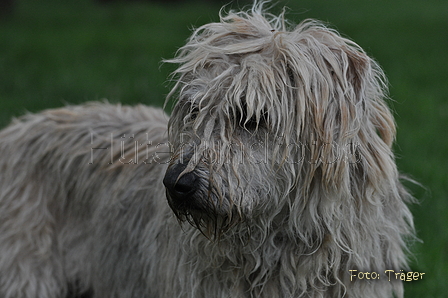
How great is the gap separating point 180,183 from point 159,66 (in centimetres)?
163

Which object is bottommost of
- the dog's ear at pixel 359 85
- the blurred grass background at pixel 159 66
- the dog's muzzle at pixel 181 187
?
the blurred grass background at pixel 159 66

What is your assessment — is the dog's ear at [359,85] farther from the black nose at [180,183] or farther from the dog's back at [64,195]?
the dog's back at [64,195]

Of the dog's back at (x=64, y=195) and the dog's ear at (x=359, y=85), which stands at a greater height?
the dog's ear at (x=359, y=85)

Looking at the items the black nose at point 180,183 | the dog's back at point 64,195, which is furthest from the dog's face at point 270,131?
the dog's back at point 64,195

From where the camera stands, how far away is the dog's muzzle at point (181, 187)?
8.74 feet

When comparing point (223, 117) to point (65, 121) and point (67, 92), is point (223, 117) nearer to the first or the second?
point (65, 121)

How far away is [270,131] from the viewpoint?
2.83 meters

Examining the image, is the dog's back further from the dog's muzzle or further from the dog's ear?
the dog's ear

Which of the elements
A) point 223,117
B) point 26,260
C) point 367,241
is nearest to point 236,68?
point 223,117

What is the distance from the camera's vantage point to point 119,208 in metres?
3.88

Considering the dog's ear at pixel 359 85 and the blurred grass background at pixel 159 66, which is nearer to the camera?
the dog's ear at pixel 359 85

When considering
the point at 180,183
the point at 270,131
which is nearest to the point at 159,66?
the point at 270,131

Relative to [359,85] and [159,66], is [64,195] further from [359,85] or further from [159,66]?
[359,85]

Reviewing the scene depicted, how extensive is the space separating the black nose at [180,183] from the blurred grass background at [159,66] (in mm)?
1124
